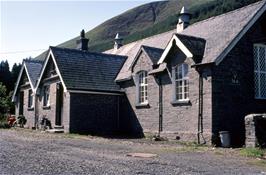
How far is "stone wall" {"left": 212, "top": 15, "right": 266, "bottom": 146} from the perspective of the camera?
62.6ft

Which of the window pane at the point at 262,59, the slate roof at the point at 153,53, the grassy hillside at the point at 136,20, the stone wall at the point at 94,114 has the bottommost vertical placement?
the stone wall at the point at 94,114

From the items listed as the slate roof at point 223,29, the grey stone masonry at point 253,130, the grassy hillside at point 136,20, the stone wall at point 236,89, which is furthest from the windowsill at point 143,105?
the grassy hillside at point 136,20

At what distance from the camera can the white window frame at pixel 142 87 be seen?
24.5 metres

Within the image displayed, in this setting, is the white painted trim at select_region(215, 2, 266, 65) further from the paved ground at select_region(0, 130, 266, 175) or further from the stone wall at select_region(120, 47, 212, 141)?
the paved ground at select_region(0, 130, 266, 175)

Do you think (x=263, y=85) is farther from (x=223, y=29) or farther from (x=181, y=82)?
(x=181, y=82)

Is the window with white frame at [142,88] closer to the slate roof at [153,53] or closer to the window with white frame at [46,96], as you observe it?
the slate roof at [153,53]

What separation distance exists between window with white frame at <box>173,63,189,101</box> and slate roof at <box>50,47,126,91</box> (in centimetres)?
609

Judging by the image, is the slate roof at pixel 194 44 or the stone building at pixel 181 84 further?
the slate roof at pixel 194 44

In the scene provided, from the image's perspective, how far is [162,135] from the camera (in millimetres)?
22250

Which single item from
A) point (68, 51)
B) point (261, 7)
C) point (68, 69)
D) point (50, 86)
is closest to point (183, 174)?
point (261, 7)

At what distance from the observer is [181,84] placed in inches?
838

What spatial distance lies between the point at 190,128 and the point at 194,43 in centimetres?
421

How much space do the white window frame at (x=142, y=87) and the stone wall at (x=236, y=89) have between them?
20.0 ft

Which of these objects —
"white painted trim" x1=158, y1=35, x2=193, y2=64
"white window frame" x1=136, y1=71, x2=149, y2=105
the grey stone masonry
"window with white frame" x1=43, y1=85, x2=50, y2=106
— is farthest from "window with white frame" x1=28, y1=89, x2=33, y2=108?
the grey stone masonry
